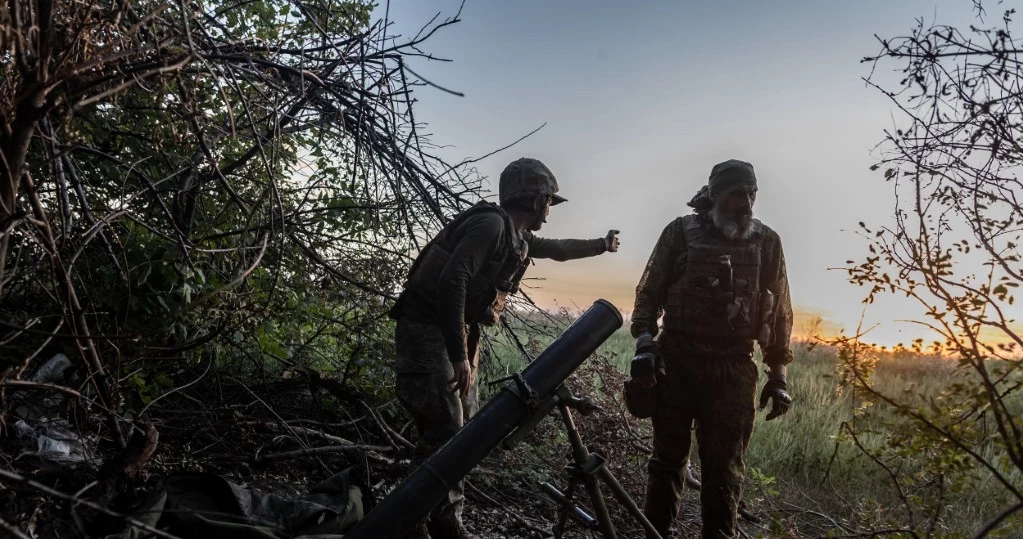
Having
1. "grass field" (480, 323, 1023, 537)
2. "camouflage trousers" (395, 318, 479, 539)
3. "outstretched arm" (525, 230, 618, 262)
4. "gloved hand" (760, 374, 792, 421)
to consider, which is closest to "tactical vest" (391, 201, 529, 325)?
"camouflage trousers" (395, 318, 479, 539)

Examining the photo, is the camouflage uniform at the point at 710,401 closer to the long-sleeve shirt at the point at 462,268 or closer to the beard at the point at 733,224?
the beard at the point at 733,224

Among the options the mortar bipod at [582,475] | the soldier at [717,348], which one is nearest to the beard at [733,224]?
the soldier at [717,348]

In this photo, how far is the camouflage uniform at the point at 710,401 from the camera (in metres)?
3.56

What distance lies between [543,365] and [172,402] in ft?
10.8

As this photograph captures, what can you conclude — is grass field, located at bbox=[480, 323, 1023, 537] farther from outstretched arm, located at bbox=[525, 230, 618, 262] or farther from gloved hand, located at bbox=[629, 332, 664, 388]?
gloved hand, located at bbox=[629, 332, 664, 388]

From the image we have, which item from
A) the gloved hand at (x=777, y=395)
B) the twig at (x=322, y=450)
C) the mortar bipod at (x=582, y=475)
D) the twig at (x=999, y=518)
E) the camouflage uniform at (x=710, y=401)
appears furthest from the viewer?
the twig at (x=322, y=450)

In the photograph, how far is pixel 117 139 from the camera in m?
4.12

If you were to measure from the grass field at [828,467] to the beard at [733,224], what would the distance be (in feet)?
4.24

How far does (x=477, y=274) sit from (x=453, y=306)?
371 mm

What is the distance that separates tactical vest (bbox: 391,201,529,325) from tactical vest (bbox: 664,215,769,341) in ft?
3.18

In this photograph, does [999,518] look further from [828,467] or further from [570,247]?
[570,247]

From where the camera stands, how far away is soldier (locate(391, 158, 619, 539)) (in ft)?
11.0

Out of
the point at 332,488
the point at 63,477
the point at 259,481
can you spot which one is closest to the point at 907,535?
the point at 332,488

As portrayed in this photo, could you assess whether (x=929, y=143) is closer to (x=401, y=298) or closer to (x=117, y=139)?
(x=401, y=298)
